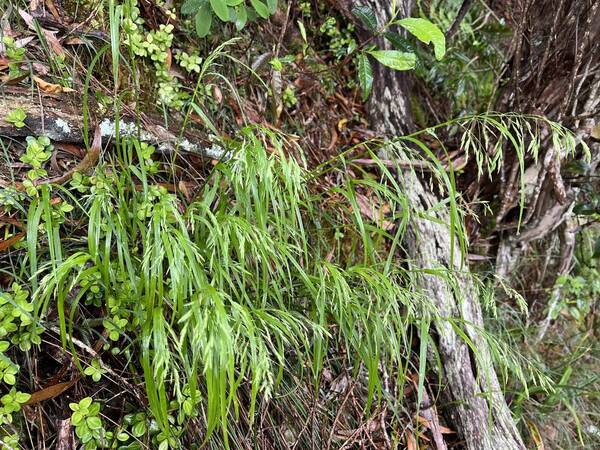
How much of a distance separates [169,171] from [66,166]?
290mm

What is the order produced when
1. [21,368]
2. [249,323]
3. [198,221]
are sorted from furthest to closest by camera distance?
[198,221]
[21,368]
[249,323]

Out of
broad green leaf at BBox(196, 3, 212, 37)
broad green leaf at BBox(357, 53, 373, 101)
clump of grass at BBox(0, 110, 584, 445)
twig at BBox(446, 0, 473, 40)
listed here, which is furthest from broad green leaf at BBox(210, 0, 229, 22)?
twig at BBox(446, 0, 473, 40)

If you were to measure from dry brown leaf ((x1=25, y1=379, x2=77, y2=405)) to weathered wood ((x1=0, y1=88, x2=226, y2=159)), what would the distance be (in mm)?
642

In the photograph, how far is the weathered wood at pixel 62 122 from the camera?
138cm

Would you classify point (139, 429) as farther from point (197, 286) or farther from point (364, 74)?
point (364, 74)

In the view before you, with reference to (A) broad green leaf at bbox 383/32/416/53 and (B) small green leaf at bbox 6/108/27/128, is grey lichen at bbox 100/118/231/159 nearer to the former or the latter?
(B) small green leaf at bbox 6/108/27/128

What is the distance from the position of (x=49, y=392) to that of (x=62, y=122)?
73cm

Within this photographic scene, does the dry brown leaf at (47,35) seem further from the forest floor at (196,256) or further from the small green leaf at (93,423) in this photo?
the small green leaf at (93,423)

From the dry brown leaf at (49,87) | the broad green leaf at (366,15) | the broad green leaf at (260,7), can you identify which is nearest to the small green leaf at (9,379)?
the dry brown leaf at (49,87)

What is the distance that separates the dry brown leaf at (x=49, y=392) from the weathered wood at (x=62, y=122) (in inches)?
25.3

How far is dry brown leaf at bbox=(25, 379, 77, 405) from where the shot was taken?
1167 millimetres

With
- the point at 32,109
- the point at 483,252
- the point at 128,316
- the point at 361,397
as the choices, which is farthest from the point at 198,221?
the point at 483,252

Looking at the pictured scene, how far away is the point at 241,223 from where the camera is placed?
1.20m

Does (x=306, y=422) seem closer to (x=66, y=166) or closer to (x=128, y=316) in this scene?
(x=128, y=316)
